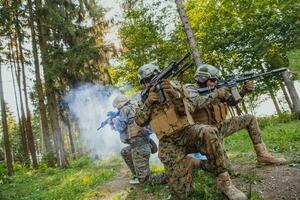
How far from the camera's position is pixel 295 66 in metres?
7.98

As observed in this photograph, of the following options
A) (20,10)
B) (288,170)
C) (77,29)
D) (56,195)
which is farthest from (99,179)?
(20,10)

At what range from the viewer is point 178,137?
17.5ft

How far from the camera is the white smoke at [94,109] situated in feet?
72.2

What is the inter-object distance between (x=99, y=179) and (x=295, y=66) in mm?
5865

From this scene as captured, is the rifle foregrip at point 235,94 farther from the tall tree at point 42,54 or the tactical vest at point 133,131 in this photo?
the tall tree at point 42,54

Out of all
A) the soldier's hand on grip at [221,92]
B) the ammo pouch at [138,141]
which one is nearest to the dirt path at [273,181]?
the soldier's hand on grip at [221,92]

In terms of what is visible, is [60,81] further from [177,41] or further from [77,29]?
[177,41]

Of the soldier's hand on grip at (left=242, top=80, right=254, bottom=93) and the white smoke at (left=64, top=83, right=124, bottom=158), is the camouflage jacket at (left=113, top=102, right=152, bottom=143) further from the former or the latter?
the white smoke at (left=64, top=83, right=124, bottom=158)

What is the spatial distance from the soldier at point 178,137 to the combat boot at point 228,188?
0.03m

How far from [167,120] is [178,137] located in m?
0.33

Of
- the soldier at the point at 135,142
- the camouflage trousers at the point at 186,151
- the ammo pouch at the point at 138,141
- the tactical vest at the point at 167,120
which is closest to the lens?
the camouflage trousers at the point at 186,151

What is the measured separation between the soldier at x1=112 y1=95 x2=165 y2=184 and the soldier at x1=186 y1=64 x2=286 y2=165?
4.70ft

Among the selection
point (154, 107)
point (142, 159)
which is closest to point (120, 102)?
point (142, 159)

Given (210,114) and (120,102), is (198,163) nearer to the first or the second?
(210,114)
